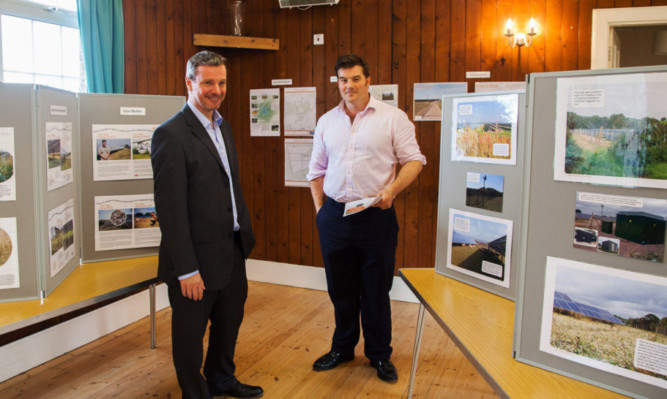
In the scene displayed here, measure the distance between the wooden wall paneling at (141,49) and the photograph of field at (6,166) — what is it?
212cm

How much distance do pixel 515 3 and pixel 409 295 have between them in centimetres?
243

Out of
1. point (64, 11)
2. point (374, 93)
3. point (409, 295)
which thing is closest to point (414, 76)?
point (374, 93)

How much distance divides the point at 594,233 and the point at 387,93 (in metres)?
2.99

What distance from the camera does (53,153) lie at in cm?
210

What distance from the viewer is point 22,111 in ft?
6.26

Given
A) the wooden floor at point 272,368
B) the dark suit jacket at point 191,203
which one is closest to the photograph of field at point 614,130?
the dark suit jacket at point 191,203

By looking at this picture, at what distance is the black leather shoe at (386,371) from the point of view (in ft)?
8.82

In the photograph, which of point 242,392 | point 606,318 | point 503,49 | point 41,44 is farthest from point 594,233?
point 41,44

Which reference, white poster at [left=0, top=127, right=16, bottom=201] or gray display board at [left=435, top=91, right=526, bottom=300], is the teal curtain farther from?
gray display board at [left=435, top=91, right=526, bottom=300]

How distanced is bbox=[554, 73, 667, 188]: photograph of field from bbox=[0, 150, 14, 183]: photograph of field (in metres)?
1.96

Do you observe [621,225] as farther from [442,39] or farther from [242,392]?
[442,39]

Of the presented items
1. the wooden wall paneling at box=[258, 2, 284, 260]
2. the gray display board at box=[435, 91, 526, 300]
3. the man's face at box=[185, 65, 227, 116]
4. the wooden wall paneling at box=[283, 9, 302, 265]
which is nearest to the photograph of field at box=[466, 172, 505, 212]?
the gray display board at box=[435, 91, 526, 300]

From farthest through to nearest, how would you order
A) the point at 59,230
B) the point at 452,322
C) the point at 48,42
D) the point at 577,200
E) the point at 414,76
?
the point at 414,76 → the point at 48,42 → the point at 59,230 → the point at 452,322 → the point at 577,200

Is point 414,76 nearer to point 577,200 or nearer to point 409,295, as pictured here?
point 409,295
